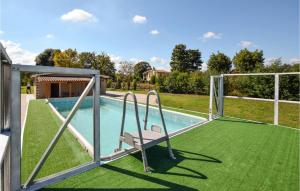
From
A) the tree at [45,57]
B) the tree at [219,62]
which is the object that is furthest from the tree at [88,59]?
the tree at [219,62]

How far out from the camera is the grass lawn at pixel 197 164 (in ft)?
10.8

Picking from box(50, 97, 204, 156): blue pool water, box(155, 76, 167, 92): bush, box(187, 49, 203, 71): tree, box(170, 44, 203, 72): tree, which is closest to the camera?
box(50, 97, 204, 156): blue pool water

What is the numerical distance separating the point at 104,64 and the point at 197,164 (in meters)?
38.2

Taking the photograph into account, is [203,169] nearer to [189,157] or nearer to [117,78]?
[189,157]

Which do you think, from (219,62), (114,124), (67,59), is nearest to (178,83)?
(219,62)

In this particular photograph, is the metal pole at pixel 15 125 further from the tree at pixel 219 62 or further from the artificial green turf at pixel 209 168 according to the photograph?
the tree at pixel 219 62

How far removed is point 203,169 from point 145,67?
68.0 m

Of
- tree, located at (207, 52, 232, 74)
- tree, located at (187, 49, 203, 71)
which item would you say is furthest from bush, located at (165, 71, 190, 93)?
tree, located at (187, 49, 203, 71)

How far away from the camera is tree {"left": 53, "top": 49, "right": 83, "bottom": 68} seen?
1298 inches

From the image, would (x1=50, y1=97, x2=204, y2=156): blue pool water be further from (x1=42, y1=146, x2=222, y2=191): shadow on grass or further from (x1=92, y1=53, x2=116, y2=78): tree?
(x1=92, y1=53, x2=116, y2=78): tree

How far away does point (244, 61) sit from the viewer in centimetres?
3106

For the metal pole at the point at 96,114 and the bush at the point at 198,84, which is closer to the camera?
the metal pole at the point at 96,114

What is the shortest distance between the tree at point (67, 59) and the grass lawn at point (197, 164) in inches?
1160

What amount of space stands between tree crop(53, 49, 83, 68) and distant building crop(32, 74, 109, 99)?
12.9 meters
